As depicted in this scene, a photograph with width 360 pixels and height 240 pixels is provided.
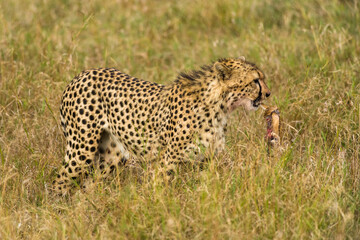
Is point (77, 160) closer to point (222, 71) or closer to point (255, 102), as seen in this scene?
point (222, 71)

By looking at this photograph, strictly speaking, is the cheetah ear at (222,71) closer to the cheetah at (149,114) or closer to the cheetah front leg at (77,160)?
the cheetah at (149,114)

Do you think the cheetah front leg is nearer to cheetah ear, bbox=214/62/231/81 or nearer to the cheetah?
the cheetah

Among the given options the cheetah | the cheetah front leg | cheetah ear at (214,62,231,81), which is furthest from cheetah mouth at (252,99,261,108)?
the cheetah front leg

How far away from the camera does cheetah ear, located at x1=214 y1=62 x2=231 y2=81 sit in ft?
13.2

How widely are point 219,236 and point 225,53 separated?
3.53m

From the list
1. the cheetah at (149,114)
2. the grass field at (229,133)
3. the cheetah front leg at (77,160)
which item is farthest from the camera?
the cheetah front leg at (77,160)

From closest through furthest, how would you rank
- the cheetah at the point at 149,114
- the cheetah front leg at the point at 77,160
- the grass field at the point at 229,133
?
1. the grass field at the point at 229,133
2. the cheetah at the point at 149,114
3. the cheetah front leg at the point at 77,160

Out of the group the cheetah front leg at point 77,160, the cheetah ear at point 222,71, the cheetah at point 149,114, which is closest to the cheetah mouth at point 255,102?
the cheetah at point 149,114

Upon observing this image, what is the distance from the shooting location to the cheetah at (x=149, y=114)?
4.02 meters

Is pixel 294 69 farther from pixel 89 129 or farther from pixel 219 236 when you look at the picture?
pixel 219 236

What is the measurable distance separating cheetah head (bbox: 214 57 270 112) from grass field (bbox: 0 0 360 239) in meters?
0.29

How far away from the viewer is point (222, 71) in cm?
405

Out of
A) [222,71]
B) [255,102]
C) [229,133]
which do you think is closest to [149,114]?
[222,71]

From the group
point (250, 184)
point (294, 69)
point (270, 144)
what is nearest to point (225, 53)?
point (294, 69)
